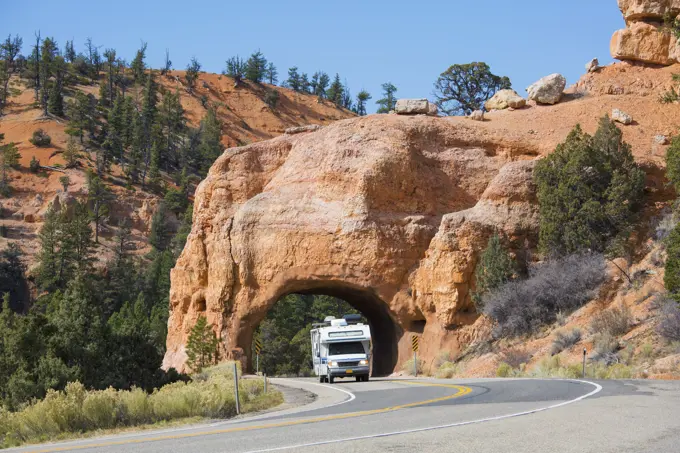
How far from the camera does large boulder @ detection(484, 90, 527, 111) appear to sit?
50062mm

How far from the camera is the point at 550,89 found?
162 feet

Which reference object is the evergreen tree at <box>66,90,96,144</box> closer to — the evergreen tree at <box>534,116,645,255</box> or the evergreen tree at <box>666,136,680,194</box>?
the evergreen tree at <box>534,116,645,255</box>

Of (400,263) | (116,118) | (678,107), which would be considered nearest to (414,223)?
(400,263)

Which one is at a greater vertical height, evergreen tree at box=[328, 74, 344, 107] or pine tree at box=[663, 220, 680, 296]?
evergreen tree at box=[328, 74, 344, 107]

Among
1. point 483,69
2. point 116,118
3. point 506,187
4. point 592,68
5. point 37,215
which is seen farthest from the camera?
point 116,118

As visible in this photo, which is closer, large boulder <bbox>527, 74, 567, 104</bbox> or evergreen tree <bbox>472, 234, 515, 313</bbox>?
evergreen tree <bbox>472, 234, 515, 313</bbox>

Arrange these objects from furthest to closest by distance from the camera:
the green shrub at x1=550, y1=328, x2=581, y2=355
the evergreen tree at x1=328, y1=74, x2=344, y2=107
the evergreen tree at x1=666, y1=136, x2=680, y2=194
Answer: the evergreen tree at x1=328, y1=74, x2=344, y2=107
the evergreen tree at x1=666, y1=136, x2=680, y2=194
the green shrub at x1=550, y1=328, x2=581, y2=355

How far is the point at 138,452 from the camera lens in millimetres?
10500

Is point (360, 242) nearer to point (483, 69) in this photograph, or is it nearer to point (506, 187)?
point (506, 187)

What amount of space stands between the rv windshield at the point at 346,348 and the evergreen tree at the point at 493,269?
277 inches

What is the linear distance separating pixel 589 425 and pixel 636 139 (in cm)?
3592

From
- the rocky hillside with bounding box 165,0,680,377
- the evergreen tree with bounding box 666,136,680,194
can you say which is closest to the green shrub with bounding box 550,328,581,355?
the rocky hillside with bounding box 165,0,680,377

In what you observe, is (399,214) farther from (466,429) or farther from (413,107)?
(466,429)

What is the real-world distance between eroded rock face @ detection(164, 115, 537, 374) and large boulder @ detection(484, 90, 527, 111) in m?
4.47
